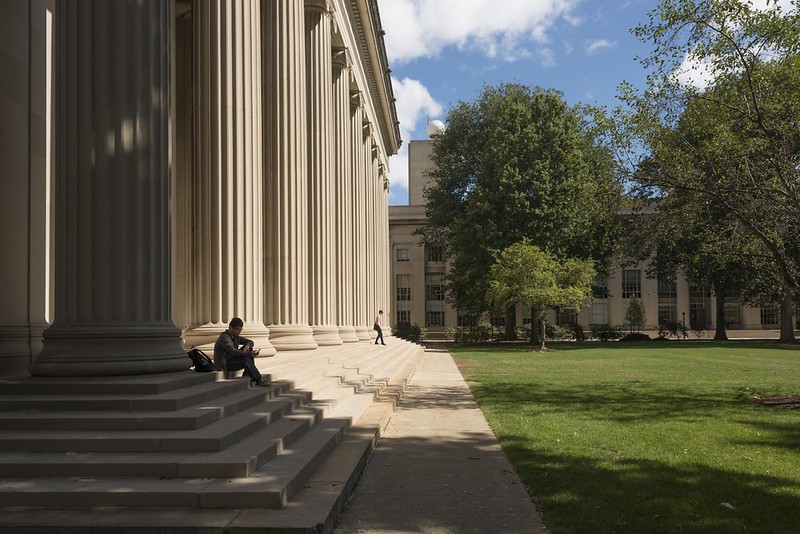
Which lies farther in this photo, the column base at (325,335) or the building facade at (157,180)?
the column base at (325,335)

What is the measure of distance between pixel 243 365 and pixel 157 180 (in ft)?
9.95

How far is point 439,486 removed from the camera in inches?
272

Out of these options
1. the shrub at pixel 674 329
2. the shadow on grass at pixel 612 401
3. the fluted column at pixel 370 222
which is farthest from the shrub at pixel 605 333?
the shadow on grass at pixel 612 401

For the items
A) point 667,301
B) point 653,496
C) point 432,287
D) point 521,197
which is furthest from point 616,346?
point 653,496

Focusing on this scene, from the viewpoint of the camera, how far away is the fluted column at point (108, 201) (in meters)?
7.80

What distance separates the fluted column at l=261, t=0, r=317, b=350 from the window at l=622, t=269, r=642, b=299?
2667 inches

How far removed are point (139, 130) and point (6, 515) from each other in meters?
4.69

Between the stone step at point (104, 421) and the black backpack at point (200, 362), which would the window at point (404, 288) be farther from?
the stone step at point (104, 421)

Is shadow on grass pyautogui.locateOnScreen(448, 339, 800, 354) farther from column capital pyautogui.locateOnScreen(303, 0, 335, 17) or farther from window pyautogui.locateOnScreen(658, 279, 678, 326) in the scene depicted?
window pyautogui.locateOnScreen(658, 279, 678, 326)

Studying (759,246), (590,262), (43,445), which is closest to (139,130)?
(43,445)

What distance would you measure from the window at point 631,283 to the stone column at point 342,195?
193ft

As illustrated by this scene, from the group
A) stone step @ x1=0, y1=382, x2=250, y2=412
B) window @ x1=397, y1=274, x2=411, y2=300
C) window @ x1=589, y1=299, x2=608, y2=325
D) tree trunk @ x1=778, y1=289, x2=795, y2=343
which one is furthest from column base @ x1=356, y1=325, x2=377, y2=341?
window @ x1=589, y1=299, x2=608, y2=325

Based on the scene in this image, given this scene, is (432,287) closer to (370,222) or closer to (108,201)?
(370,222)

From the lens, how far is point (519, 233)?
1697 inches
